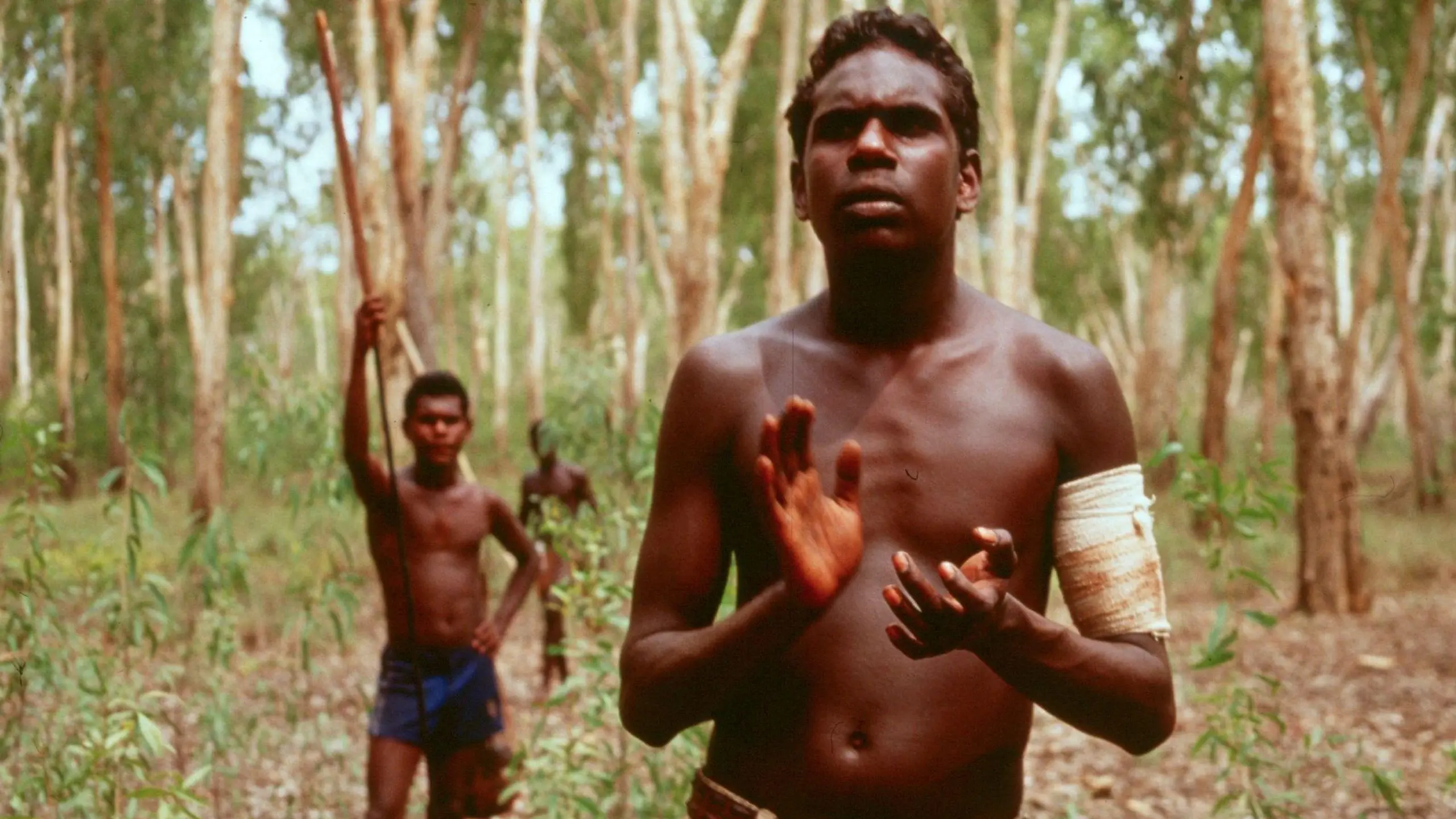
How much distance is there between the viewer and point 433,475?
5.06 metres

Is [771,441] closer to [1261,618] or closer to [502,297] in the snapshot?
[1261,618]

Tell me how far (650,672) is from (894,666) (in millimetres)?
290

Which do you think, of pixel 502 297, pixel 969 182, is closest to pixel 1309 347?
pixel 969 182

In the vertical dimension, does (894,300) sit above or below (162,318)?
above

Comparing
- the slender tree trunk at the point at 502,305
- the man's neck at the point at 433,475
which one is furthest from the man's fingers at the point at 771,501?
the slender tree trunk at the point at 502,305

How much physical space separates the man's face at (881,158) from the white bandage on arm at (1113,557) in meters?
0.37

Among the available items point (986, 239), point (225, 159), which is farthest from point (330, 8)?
point (986, 239)

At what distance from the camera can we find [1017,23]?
85.3 ft

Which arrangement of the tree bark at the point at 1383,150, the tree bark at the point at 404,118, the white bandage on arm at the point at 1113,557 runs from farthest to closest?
the tree bark at the point at 1383,150 < the tree bark at the point at 404,118 < the white bandage on arm at the point at 1113,557

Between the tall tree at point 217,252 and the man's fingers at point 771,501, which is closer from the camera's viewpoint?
the man's fingers at point 771,501

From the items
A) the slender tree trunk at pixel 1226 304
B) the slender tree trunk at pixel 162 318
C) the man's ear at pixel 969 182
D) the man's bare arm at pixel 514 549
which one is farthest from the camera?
the slender tree trunk at pixel 162 318

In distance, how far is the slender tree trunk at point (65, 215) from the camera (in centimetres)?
1953

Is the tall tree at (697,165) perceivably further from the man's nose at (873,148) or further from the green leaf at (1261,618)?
the man's nose at (873,148)

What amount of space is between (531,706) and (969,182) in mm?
3203
